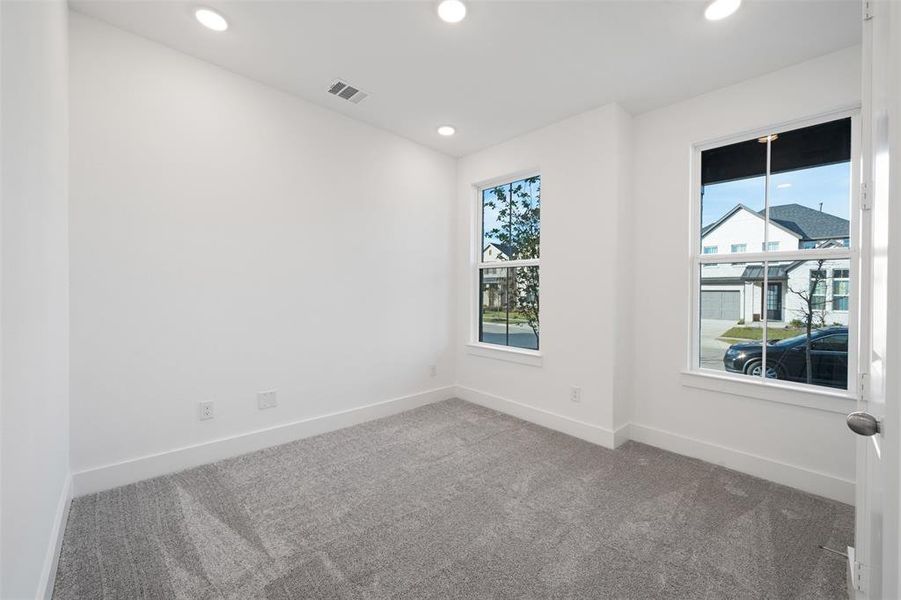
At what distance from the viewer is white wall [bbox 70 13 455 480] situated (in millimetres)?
2176

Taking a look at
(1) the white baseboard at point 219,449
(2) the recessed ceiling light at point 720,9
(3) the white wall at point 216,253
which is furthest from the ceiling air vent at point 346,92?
(1) the white baseboard at point 219,449

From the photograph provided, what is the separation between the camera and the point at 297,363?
2998mm

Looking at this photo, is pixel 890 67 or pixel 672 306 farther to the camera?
pixel 672 306

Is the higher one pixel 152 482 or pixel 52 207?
pixel 52 207

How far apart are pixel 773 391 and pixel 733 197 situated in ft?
4.52

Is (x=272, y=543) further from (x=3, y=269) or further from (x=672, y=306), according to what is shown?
(x=672, y=306)

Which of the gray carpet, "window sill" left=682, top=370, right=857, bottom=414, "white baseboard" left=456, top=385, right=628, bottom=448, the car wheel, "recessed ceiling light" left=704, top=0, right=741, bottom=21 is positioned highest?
"recessed ceiling light" left=704, top=0, right=741, bottom=21

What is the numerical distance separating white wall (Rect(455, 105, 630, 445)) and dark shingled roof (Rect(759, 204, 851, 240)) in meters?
1.00

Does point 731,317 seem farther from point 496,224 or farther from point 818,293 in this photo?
point 496,224

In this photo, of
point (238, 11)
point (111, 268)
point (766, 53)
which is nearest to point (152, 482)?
point (111, 268)

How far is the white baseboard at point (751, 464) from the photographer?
2217mm

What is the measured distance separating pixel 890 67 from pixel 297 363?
324 cm

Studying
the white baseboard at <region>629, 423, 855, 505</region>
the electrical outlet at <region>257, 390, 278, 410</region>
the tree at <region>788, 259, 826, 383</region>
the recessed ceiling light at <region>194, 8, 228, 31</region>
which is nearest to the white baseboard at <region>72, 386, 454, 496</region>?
the electrical outlet at <region>257, 390, 278, 410</region>

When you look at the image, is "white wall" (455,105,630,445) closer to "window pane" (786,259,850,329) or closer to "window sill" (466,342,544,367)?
"window sill" (466,342,544,367)
